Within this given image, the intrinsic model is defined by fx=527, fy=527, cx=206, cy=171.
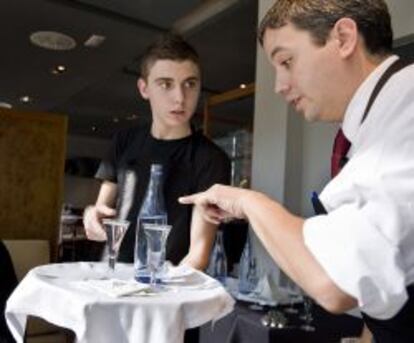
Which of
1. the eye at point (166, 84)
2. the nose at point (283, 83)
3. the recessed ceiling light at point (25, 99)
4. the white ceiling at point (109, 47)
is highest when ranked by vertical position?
the recessed ceiling light at point (25, 99)

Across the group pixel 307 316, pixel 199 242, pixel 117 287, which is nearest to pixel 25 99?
pixel 307 316

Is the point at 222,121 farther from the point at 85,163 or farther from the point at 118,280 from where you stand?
the point at 85,163

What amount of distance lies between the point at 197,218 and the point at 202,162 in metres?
0.20

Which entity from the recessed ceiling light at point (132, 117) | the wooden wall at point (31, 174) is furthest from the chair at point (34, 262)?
the recessed ceiling light at point (132, 117)

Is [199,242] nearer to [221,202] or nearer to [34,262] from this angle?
[221,202]

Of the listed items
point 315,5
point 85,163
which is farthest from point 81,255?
point 315,5

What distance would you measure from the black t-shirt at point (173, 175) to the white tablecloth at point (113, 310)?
0.37 metres

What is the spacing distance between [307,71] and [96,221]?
708 mm

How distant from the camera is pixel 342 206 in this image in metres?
0.73

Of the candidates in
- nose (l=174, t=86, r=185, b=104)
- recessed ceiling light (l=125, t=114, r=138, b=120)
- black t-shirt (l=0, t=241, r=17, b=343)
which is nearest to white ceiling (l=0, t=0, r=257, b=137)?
recessed ceiling light (l=125, t=114, r=138, b=120)

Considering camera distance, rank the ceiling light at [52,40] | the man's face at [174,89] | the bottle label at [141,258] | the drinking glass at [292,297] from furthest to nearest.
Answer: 1. the ceiling light at [52,40]
2. the drinking glass at [292,297]
3. the man's face at [174,89]
4. the bottle label at [141,258]

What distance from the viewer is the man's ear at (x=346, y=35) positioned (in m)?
0.86

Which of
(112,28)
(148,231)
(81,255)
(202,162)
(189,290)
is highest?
(112,28)

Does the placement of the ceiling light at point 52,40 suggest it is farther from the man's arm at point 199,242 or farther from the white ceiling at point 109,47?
the man's arm at point 199,242
